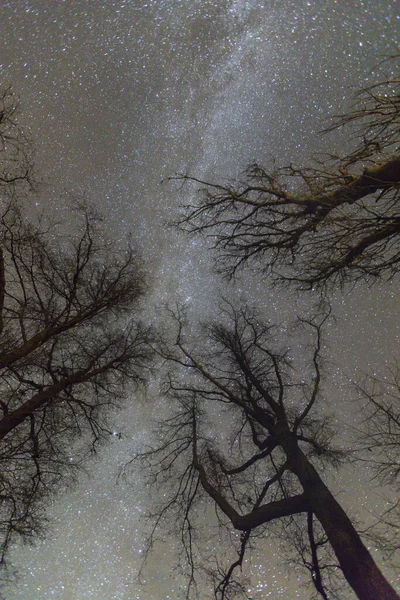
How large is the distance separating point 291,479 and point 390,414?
173cm

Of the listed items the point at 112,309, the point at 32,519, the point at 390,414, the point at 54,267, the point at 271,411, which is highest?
the point at 54,267

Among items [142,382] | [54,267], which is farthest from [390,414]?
[54,267]

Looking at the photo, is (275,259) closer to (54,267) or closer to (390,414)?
(390,414)

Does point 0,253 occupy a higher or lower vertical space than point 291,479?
higher

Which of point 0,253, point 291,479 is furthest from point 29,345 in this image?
point 291,479

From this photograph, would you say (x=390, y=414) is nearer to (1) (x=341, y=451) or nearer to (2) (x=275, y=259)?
(1) (x=341, y=451)

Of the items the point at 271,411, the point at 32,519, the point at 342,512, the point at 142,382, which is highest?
the point at 142,382

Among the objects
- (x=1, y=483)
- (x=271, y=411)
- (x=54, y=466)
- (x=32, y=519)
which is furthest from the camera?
(x=271, y=411)

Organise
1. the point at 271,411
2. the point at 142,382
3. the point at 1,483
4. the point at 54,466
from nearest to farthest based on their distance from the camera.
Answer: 1. the point at 1,483
2. the point at 54,466
3. the point at 142,382
4. the point at 271,411

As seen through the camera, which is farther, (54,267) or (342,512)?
(54,267)

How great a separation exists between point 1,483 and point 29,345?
48.7 inches

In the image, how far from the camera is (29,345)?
4578 mm

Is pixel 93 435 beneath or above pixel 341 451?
above

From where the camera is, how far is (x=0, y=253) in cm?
467
